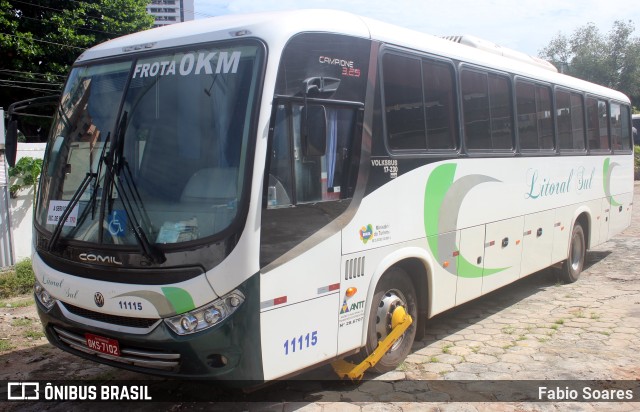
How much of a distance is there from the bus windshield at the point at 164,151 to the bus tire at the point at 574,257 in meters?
6.89

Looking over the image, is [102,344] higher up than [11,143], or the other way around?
[11,143]

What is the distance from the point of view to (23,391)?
5.38 meters

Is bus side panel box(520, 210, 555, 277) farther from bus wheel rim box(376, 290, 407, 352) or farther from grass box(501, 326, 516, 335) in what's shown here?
bus wheel rim box(376, 290, 407, 352)

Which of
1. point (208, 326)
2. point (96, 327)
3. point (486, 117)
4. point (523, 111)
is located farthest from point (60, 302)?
point (523, 111)

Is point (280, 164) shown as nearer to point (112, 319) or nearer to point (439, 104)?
point (112, 319)

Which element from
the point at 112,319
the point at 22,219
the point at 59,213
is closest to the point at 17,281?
the point at 22,219

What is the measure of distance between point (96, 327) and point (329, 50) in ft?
8.76

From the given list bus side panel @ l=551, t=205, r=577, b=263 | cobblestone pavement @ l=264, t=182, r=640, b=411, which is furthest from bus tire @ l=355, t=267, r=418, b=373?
bus side panel @ l=551, t=205, r=577, b=263

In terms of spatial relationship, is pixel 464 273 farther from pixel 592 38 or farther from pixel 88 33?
pixel 592 38

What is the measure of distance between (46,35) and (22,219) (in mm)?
13344

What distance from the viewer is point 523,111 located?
7684 mm

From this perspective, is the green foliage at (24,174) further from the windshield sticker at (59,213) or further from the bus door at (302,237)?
the bus door at (302,237)

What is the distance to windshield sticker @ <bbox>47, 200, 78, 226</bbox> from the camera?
4.54m

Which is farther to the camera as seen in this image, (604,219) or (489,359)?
(604,219)
